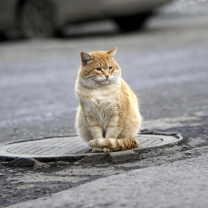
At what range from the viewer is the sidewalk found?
373cm

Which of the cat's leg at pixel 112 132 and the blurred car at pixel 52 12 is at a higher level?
the blurred car at pixel 52 12

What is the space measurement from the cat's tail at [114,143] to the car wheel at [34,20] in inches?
415

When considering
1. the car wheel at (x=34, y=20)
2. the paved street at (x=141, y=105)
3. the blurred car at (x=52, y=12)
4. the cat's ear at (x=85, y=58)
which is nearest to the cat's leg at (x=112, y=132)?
the paved street at (x=141, y=105)

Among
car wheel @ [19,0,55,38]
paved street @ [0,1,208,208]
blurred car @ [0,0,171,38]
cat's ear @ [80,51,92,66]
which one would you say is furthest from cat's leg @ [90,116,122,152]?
car wheel @ [19,0,55,38]

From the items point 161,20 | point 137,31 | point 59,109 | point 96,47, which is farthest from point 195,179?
point 161,20

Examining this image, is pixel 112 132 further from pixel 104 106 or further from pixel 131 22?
pixel 131 22

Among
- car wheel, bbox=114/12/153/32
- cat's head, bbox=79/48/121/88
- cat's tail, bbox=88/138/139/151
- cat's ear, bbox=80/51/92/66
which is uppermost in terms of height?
cat's ear, bbox=80/51/92/66

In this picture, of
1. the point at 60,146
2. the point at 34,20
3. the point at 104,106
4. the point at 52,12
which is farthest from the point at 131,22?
the point at 104,106

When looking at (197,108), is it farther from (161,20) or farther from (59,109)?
(161,20)

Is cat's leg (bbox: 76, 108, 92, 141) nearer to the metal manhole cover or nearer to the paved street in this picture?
the metal manhole cover

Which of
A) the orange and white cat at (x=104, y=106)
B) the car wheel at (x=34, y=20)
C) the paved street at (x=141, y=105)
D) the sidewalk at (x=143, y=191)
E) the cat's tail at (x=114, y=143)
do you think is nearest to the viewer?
the sidewalk at (x=143, y=191)

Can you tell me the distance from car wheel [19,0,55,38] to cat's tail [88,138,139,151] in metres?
10.6

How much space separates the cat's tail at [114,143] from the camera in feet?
16.5

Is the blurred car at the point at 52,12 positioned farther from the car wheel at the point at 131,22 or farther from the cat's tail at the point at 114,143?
the cat's tail at the point at 114,143
